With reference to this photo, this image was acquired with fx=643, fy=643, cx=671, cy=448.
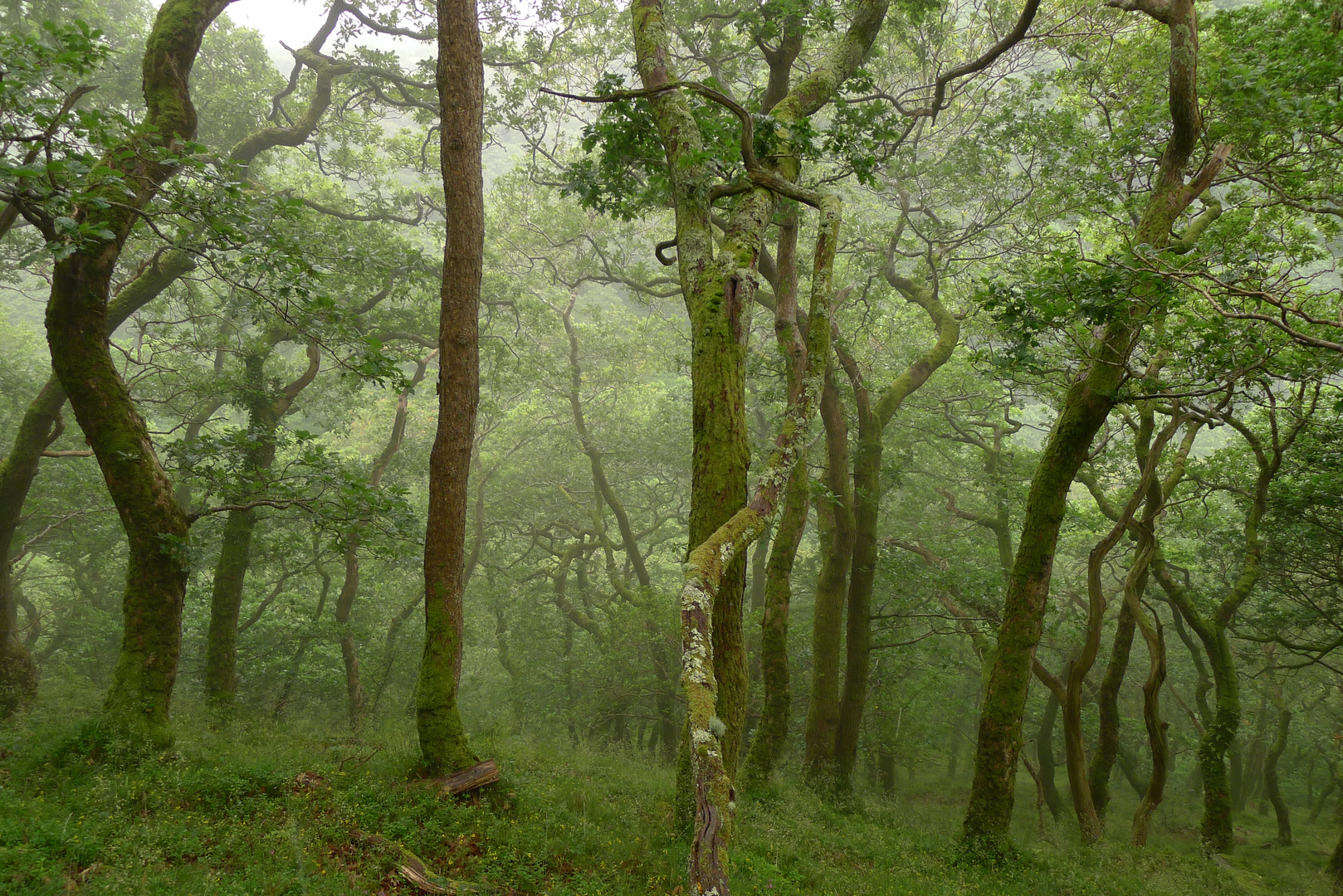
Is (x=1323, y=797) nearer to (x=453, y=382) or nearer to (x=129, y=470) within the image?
(x=453, y=382)

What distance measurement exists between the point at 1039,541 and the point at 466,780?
710 cm

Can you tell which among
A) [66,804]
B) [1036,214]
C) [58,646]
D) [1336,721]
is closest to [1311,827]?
[1336,721]

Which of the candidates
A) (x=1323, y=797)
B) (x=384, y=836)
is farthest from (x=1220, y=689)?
(x=1323, y=797)

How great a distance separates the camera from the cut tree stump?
6074mm

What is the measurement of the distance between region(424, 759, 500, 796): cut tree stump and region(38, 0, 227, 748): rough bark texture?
114 inches

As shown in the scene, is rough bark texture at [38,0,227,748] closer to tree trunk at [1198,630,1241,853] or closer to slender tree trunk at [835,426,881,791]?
slender tree trunk at [835,426,881,791]

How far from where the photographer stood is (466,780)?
6.22m

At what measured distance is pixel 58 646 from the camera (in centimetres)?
1894

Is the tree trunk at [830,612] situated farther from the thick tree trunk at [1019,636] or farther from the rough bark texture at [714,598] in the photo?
the rough bark texture at [714,598]

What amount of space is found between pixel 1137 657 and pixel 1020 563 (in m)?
A: 22.8

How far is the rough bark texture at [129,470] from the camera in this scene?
21.3 feet

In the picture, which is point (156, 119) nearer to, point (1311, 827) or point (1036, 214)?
point (1036, 214)

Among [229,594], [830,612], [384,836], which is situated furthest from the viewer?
[229,594]

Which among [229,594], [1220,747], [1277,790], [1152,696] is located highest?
[229,594]
